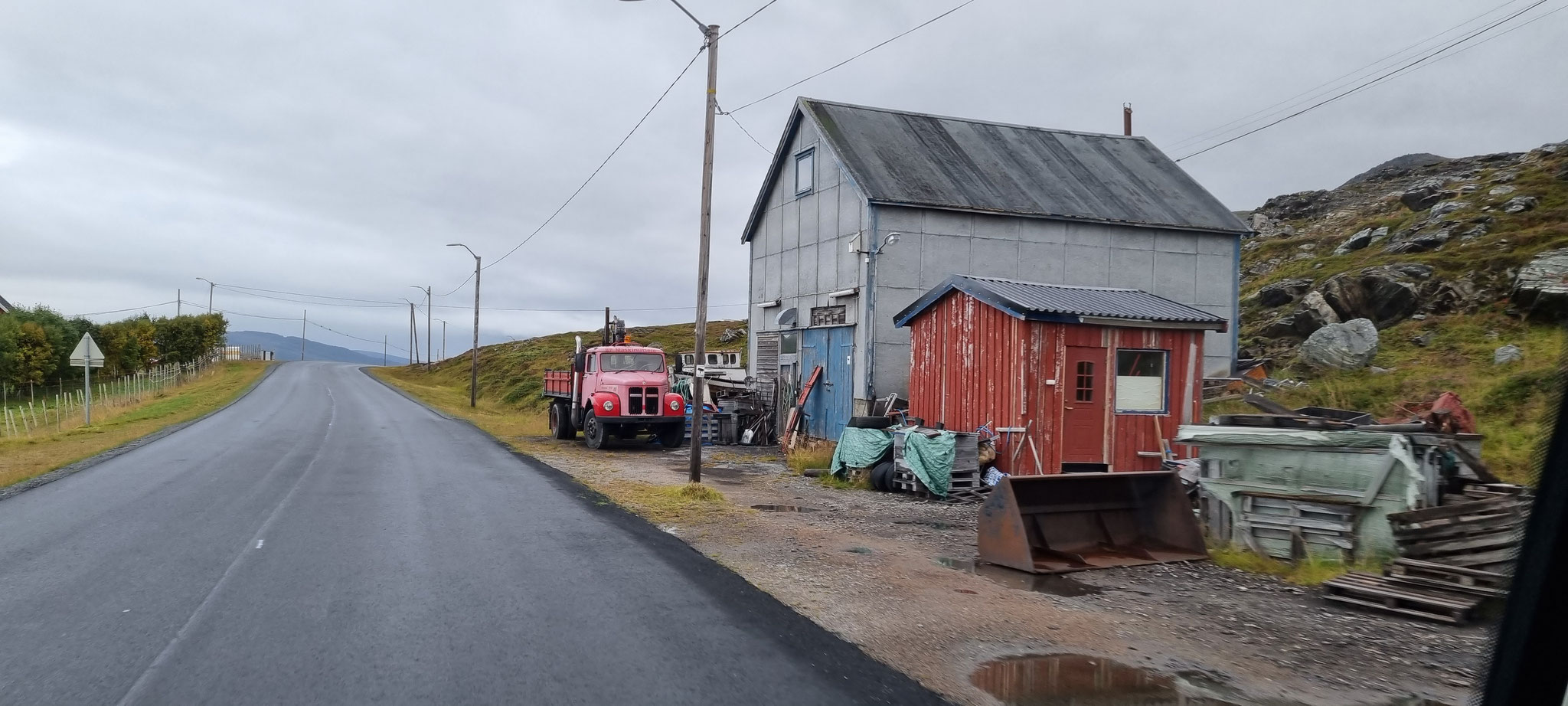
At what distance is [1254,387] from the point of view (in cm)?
2283

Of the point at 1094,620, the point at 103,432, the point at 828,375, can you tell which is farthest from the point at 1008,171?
the point at 103,432

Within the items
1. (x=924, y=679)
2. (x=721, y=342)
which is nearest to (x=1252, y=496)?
(x=924, y=679)

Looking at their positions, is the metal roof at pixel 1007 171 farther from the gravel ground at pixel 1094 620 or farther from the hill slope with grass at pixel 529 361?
the hill slope with grass at pixel 529 361

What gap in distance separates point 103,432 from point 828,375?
68.5 ft

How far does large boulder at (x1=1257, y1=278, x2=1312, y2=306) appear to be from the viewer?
3994 centimetres

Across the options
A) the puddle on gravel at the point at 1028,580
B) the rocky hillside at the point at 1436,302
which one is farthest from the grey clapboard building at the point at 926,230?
the puddle on gravel at the point at 1028,580

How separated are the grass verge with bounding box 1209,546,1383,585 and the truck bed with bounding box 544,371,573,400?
18966 millimetres

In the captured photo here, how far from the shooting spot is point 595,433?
2356 cm

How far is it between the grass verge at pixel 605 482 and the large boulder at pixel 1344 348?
63.1 feet

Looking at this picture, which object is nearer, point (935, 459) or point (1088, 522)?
point (1088, 522)

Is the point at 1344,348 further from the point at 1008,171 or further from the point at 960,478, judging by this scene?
the point at 960,478

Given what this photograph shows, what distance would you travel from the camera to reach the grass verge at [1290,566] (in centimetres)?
845

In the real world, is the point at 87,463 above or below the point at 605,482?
below

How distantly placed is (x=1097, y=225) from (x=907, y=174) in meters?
4.78
